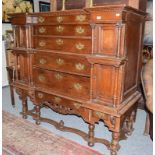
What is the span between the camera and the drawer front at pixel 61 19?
1.97m

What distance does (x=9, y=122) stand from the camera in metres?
2.76

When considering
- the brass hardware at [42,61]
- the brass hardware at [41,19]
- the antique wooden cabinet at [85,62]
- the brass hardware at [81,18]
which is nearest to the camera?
the antique wooden cabinet at [85,62]

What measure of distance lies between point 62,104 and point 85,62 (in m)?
0.62

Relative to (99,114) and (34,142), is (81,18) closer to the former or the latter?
(99,114)

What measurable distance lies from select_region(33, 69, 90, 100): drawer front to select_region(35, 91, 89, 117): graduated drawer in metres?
0.08

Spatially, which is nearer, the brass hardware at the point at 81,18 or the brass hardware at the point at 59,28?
the brass hardware at the point at 81,18

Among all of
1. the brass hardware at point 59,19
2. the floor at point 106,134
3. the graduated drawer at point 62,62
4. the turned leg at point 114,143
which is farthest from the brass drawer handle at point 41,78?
the turned leg at point 114,143

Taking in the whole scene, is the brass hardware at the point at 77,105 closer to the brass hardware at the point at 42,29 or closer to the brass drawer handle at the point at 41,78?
the brass drawer handle at the point at 41,78

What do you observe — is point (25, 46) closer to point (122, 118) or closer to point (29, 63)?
point (29, 63)

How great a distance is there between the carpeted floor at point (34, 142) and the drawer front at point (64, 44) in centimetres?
104

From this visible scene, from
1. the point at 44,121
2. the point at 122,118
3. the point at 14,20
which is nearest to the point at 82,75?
the point at 122,118

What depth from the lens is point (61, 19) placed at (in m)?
2.14

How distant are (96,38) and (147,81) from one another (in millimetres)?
638

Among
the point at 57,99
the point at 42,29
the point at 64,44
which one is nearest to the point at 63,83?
the point at 57,99
